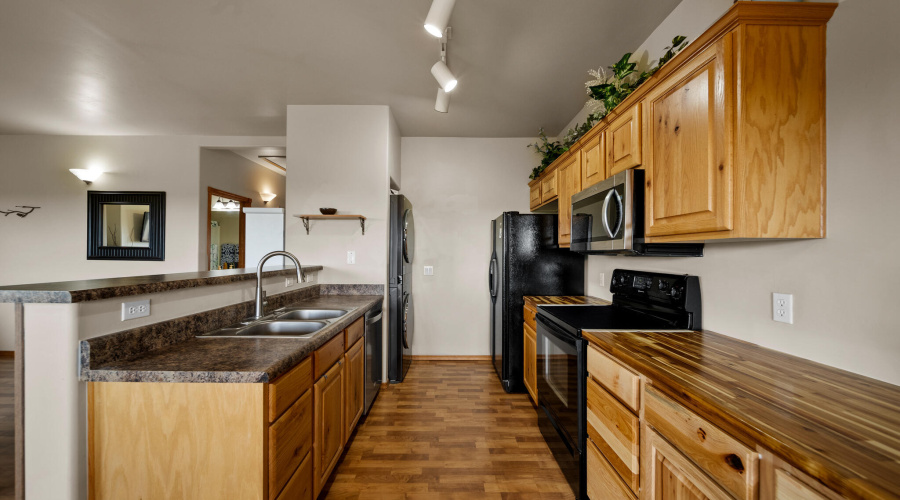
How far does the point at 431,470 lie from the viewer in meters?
2.05

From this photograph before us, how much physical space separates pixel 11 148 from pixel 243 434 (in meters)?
5.64

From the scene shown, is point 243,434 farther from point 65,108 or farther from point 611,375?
point 65,108

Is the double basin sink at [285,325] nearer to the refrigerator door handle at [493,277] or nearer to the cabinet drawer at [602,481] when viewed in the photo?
the cabinet drawer at [602,481]

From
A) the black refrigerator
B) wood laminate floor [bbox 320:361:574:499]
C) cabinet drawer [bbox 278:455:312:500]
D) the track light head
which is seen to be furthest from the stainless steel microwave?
cabinet drawer [bbox 278:455:312:500]

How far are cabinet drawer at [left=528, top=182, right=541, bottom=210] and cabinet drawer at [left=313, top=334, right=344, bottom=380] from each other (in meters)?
2.43

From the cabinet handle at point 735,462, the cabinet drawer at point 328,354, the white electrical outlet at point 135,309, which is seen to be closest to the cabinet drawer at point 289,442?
the cabinet drawer at point 328,354

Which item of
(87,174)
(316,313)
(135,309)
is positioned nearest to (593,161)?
(316,313)

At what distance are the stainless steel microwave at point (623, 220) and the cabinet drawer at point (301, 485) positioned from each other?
1.75m

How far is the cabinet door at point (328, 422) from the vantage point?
5.37 ft

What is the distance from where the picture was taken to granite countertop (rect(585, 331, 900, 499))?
65 cm

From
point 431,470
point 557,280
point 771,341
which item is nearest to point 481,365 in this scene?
point 557,280

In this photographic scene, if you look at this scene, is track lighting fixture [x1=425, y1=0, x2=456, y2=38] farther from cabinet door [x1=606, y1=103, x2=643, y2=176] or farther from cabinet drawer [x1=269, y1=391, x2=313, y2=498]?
cabinet drawer [x1=269, y1=391, x2=313, y2=498]

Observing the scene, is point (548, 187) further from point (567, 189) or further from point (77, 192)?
point (77, 192)

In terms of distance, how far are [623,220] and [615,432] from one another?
966mm
